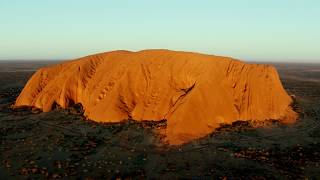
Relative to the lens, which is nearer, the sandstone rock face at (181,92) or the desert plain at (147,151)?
the desert plain at (147,151)

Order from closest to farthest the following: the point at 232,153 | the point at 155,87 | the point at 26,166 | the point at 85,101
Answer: the point at 26,166, the point at 232,153, the point at 155,87, the point at 85,101

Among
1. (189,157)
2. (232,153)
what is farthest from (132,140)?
(232,153)

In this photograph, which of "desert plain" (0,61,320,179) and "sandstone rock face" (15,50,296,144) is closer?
"desert plain" (0,61,320,179)

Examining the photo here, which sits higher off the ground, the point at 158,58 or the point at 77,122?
the point at 158,58

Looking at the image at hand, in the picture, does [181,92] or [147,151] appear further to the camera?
[181,92]

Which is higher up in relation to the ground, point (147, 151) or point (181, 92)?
point (181, 92)

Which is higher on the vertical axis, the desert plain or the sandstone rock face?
the sandstone rock face

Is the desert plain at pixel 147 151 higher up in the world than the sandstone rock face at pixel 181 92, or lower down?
lower down

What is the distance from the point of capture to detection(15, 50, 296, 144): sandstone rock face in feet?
90.6

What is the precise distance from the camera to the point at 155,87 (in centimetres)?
3120

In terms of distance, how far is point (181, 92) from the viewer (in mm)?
29766

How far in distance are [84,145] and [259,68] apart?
55.8ft

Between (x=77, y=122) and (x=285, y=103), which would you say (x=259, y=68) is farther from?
(x=77, y=122)

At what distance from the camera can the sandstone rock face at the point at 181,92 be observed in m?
27.6
